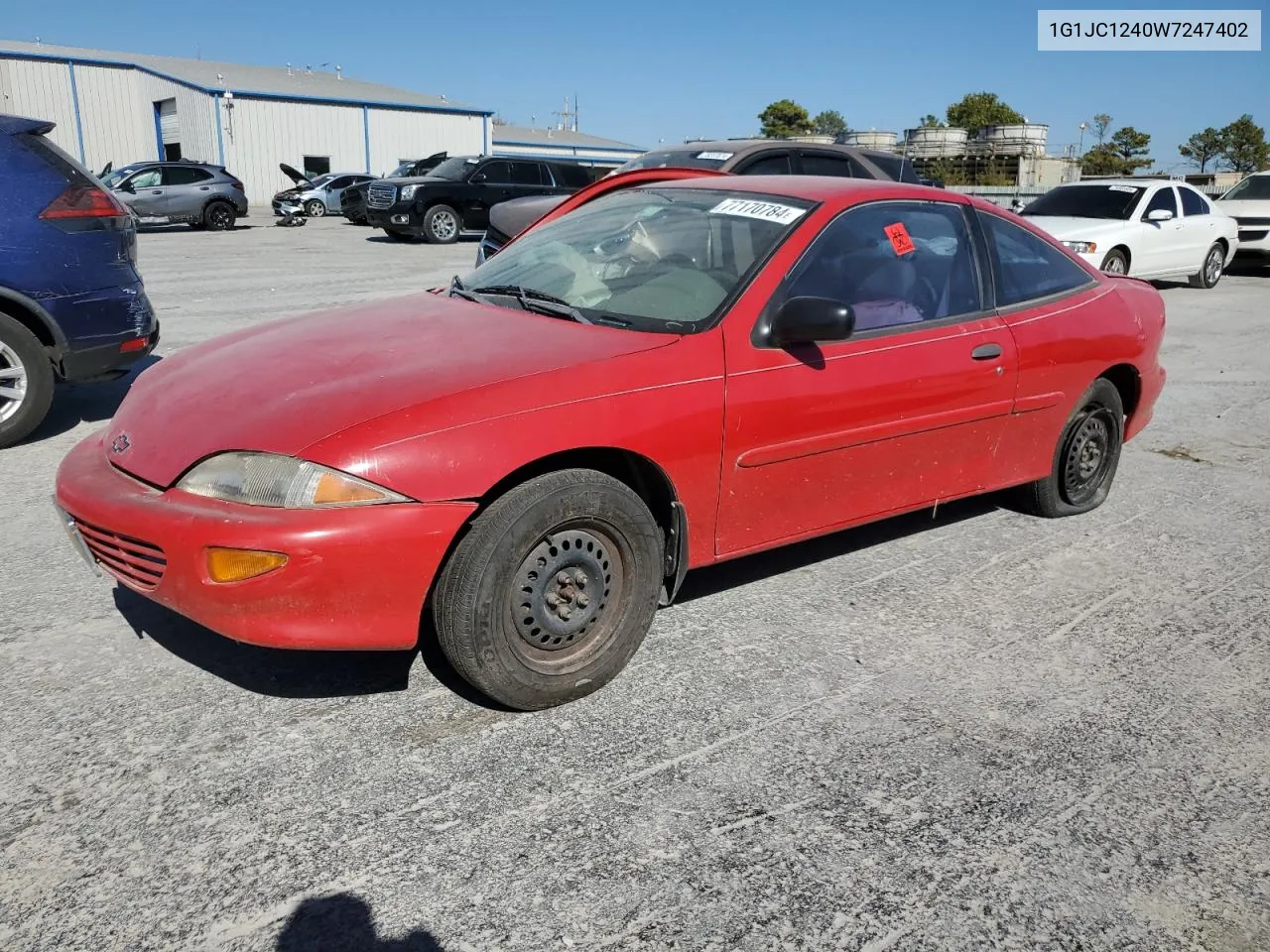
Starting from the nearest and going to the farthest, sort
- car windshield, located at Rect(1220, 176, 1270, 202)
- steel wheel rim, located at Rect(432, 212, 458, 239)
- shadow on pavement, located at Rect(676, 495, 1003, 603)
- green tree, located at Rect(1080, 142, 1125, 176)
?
1. shadow on pavement, located at Rect(676, 495, 1003, 603)
2. car windshield, located at Rect(1220, 176, 1270, 202)
3. steel wheel rim, located at Rect(432, 212, 458, 239)
4. green tree, located at Rect(1080, 142, 1125, 176)

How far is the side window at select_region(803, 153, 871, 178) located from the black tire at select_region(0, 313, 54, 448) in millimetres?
7104

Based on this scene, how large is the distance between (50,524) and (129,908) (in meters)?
2.74

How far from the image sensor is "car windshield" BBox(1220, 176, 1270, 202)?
17.3 m

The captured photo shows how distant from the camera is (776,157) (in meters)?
10.1

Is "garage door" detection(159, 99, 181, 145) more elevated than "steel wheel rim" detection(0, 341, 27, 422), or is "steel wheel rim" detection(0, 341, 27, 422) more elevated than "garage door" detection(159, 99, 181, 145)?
"garage door" detection(159, 99, 181, 145)

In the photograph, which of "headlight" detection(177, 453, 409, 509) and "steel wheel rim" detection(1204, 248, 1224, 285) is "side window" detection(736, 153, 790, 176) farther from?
"steel wheel rim" detection(1204, 248, 1224, 285)

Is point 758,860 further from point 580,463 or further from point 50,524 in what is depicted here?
point 50,524

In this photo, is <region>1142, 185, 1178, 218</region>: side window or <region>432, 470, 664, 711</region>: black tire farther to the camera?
<region>1142, 185, 1178, 218</region>: side window

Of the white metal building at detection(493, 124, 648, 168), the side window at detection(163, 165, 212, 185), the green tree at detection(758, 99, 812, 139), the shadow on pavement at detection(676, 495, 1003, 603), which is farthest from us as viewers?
the green tree at detection(758, 99, 812, 139)

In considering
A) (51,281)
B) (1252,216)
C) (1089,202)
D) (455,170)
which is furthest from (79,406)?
(1252,216)

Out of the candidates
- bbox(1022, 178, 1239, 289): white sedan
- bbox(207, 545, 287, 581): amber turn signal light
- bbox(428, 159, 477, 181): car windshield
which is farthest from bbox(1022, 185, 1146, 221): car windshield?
bbox(207, 545, 287, 581): amber turn signal light

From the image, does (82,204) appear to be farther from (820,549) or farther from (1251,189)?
(1251,189)

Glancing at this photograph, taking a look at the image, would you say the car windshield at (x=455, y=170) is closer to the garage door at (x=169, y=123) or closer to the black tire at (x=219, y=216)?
the black tire at (x=219, y=216)

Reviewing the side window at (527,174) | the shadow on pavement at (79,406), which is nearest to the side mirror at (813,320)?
the shadow on pavement at (79,406)
